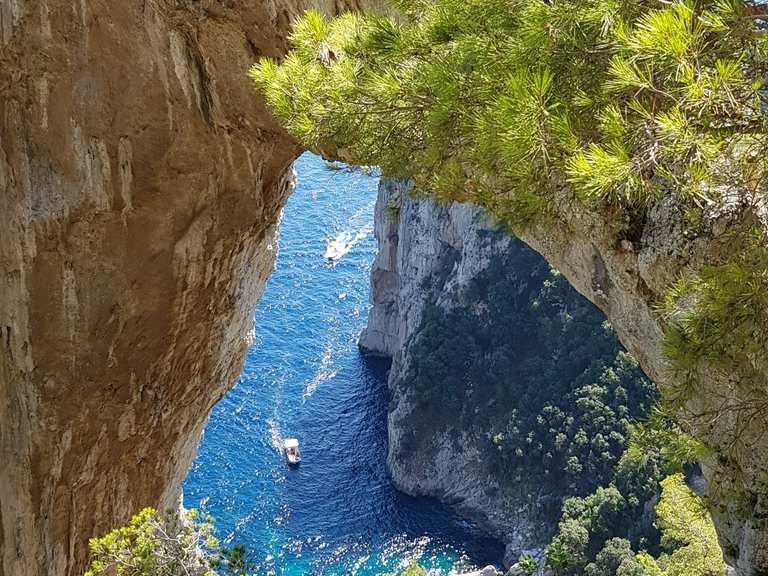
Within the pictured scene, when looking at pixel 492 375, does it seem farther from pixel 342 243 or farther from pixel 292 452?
pixel 342 243

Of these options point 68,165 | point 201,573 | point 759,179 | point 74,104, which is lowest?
point 201,573

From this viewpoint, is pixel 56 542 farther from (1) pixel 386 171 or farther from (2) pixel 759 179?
(2) pixel 759 179

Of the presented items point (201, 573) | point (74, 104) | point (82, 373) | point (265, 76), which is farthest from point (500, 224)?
point (82, 373)

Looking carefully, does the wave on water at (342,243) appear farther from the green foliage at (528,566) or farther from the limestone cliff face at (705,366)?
the limestone cliff face at (705,366)

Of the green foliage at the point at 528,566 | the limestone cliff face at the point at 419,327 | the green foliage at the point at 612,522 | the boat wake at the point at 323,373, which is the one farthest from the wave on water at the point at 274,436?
the green foliage at the point at 612,522

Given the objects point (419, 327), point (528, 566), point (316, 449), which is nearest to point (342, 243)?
point (419, 327)

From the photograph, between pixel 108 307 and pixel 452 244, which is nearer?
pixel 108 307
